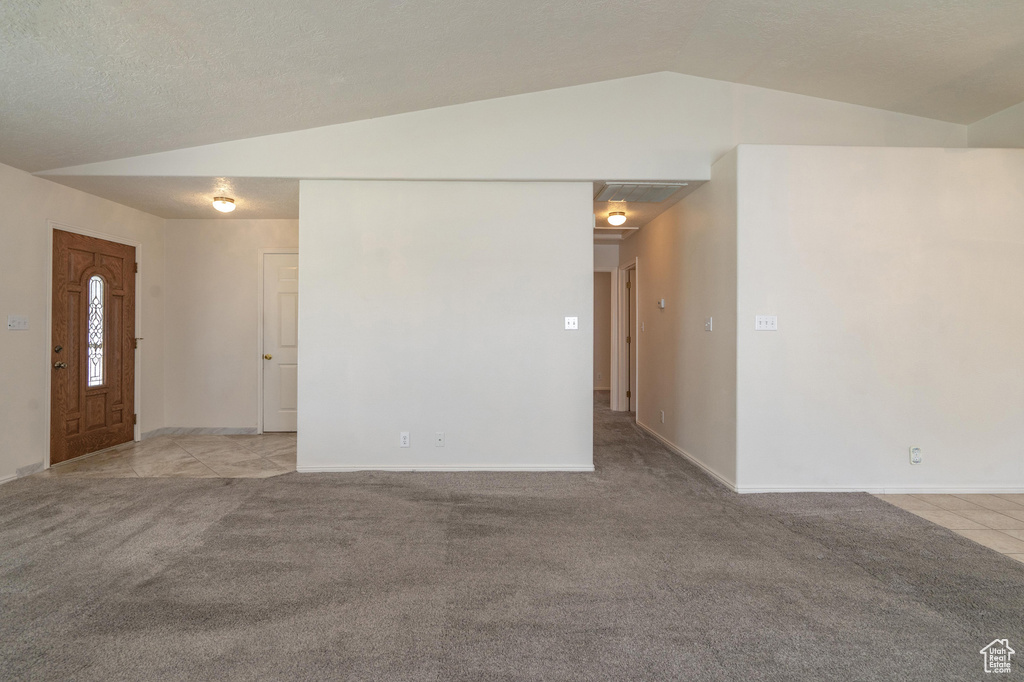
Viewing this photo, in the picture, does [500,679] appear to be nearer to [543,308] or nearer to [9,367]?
[543,308]

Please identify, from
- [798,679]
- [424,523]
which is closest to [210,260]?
[424,523]

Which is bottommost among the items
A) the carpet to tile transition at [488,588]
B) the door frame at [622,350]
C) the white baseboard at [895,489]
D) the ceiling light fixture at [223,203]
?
the carpet to tile transition at [488,588]

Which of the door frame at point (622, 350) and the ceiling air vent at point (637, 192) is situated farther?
the door frame at point (622, 350)

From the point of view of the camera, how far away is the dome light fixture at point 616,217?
17.8ft

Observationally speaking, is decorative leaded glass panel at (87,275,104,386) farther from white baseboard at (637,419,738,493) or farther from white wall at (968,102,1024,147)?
white wall at (968,102,1024,147)

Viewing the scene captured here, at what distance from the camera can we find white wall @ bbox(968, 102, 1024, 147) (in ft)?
13.1

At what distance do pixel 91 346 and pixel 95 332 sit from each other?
0.47 feet

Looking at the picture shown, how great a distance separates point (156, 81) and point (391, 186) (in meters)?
1.66

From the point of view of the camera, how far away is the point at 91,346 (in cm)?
488

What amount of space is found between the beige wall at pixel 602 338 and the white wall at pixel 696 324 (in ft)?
12.5

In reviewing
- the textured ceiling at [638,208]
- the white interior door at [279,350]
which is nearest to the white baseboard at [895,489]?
the textured ceiling at [638,208]

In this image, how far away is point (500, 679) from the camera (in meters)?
1.71

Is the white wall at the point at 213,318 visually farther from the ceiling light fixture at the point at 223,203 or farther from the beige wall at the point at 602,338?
the beige wall at the point at 602,338

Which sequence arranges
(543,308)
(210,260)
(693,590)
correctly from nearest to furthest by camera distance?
(693,590)
(543,308)
(210,260)
